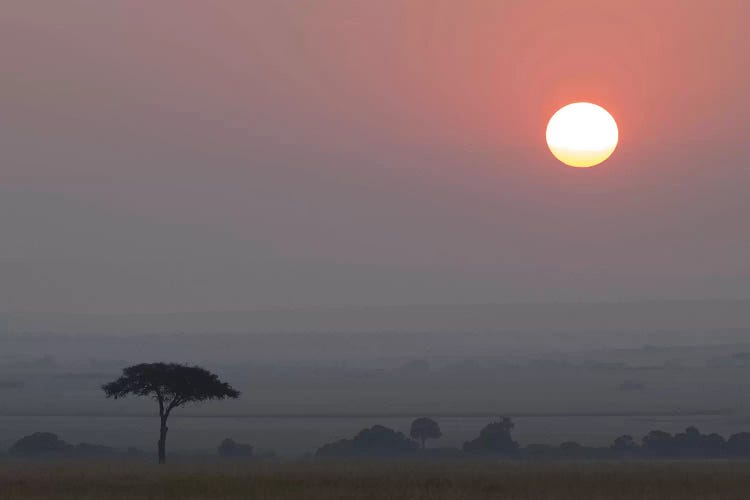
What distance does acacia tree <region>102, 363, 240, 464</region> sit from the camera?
226 feet

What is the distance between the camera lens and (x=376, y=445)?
10712cm

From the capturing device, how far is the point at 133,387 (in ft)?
227

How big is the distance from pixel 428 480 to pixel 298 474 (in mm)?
5236

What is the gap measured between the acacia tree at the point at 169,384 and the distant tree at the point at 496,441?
1398 inches

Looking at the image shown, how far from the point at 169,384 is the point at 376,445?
40.6m

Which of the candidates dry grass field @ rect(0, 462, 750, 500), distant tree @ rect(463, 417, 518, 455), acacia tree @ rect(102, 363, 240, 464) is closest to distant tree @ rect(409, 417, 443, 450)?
distant tree @ rect(463, 417, 518, 455)

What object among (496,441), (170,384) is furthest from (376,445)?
(170,384)

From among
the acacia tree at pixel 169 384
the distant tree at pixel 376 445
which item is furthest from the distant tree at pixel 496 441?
the acacia tree at pixel 169 384

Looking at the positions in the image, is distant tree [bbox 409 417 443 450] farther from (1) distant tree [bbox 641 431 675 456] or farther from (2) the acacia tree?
(2) the acacia tree

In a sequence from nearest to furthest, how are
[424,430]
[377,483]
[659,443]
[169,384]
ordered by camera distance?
[377,483] → [169,384] → [659,443] → [424,430]

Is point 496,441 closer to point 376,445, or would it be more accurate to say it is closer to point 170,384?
point 376,445

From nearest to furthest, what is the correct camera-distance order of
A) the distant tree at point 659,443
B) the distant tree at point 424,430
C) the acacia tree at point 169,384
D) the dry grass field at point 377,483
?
the dry grass field at point 377,483
the acacia tree at point 169,384
the distant tree at point 659,443
the distant tree at point 424,430

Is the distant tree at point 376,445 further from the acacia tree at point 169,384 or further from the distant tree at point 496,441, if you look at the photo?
the acacia tree at point 169,384

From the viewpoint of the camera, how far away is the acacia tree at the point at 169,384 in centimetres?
6900
